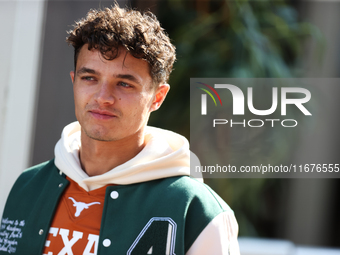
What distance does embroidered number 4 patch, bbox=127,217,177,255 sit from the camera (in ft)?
4.38

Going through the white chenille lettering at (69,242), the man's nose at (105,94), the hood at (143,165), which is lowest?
the white chenille lettering at (69,242)

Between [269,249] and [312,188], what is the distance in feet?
3.24

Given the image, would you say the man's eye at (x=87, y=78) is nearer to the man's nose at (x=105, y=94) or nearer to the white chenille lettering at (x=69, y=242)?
the man's nose at (x=105, y=94)

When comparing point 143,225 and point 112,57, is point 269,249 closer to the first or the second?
point 143,225

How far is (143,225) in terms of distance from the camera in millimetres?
1367

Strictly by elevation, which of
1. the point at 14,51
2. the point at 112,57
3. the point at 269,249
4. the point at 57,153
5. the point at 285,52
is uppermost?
the point at 285,52

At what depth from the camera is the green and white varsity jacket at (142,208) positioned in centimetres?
134

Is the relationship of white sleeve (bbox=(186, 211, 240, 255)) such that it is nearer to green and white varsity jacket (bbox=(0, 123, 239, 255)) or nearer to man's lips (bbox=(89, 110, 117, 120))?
green and white varsity jacket (bbox=(0, 123, 239, 255))

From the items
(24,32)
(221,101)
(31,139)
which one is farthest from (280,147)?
(24,32)

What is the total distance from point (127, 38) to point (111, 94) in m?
0.20
